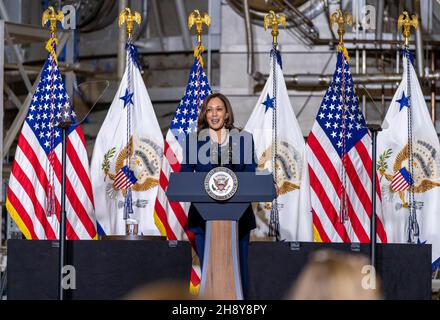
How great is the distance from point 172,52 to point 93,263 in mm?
5047

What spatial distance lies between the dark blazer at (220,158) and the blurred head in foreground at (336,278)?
29.7 inches

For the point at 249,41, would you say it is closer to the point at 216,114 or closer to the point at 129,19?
the point at 129,19

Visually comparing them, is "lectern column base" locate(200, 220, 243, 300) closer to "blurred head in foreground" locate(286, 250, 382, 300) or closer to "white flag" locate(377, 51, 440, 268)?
"blurred head in foreground" locate(286, 250, 382, 300)

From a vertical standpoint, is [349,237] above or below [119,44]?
below

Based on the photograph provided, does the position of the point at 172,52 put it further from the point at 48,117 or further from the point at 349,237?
the point at 349,237

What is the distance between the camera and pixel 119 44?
36.1 feet

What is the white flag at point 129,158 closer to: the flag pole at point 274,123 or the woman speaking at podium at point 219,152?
the flag pole at point 274,123

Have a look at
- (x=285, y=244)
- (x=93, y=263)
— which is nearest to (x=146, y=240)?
(x=93, y=263)

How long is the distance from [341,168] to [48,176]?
7.90 feet

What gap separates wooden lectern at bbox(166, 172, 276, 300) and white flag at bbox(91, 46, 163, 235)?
293 centimetres

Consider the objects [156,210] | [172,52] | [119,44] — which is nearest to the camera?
[156,210]

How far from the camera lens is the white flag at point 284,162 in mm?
8961

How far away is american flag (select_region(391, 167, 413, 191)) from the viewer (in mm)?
8781

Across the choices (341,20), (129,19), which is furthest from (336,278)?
(129,19)
